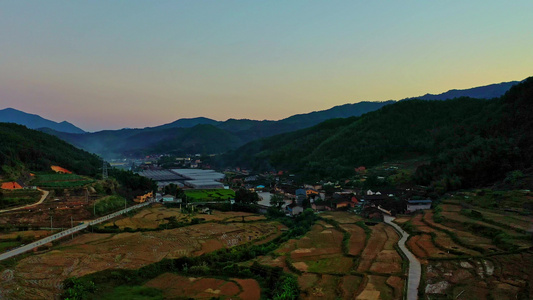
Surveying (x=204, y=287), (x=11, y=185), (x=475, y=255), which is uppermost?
(x=11, y=185)

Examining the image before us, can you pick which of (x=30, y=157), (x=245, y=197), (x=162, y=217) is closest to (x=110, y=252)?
(x=162, y=217)

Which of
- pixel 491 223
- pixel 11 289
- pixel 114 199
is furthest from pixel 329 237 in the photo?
pixel 114 199

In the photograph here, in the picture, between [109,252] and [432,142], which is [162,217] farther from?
[432,142]

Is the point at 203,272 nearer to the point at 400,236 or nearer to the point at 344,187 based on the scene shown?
the point at 400,236

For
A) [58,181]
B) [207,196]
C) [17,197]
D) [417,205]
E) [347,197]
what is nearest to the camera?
[17,197]

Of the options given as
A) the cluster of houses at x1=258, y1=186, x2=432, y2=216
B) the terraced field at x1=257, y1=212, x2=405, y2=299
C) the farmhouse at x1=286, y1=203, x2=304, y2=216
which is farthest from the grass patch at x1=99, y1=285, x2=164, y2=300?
the farmhouse at x1=286, y1=203, x2=304, y2=216

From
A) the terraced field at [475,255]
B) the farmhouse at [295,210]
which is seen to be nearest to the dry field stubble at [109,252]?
the farmhouse at [295,210]

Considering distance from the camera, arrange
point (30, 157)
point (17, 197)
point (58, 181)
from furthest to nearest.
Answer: point (30, 157) → point (58, 181) → point (17, 197)

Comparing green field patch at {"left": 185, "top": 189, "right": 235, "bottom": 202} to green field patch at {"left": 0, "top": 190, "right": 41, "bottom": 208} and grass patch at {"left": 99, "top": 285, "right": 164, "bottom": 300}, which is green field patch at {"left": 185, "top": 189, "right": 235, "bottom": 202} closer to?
green field patch at {"left": 0, "top": 190, "right": 41, "bottom": 208}
